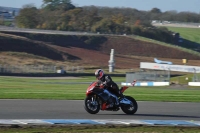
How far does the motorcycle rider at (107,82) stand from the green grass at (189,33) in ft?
367

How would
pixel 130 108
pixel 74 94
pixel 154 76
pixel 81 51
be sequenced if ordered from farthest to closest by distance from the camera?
pixel 81 51, pixel 154 76, pixel 74 94, pixel 130 108

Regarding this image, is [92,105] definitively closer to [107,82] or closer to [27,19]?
[107,82]

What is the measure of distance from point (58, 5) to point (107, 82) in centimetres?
12856

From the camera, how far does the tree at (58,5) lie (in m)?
138

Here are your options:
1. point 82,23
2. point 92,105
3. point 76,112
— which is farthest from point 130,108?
point 82,23

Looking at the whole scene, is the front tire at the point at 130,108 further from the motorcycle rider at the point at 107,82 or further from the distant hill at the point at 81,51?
the distant hill at the point at 81,51

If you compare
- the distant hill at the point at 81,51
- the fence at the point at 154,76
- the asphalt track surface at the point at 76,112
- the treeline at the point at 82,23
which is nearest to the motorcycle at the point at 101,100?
the asphalt track surface at the point at 76,112

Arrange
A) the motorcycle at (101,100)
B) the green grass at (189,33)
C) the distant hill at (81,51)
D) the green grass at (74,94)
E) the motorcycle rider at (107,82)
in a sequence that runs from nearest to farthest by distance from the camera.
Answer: the motorcycle rider at (107,82) < the motorcycle at (101,100) < the green grass at (74,94) < the distant hill at (81,51) < the green grass at (189,33)

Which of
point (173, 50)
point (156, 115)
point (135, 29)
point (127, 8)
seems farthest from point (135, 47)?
point (156, 115)

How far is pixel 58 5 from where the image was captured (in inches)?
5610

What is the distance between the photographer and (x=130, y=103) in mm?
16125

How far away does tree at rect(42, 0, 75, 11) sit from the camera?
138500 mm

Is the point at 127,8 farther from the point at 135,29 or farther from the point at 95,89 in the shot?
the point at 95,89

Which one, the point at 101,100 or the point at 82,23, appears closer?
the point at 101,100
